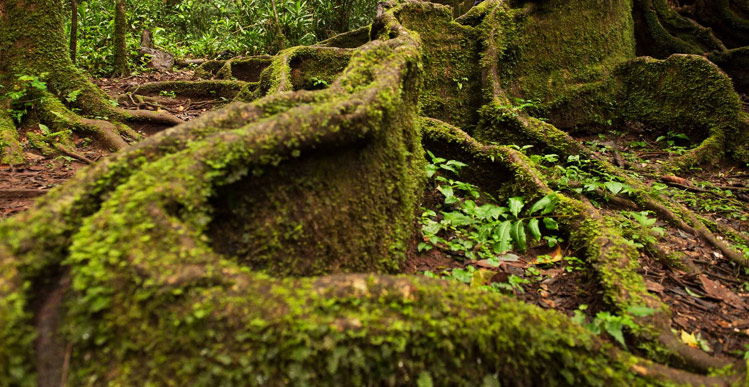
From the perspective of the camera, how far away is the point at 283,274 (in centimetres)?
221

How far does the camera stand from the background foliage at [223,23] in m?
11.1

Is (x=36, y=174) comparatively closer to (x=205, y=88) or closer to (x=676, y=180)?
(x=205, y=88)

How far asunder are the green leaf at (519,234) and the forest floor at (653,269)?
0.36 ft

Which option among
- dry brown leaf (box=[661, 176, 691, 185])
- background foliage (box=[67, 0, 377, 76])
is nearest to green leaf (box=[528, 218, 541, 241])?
dry brown leaf (box=[661, 176, 691, 185])

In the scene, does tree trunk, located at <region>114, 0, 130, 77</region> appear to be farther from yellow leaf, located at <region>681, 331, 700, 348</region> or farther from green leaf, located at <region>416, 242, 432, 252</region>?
yellow leaf, located at <region>681, 331, 700, 348</region>

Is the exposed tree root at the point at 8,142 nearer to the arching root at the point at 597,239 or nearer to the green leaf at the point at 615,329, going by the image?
the arching root at the point at 597,239

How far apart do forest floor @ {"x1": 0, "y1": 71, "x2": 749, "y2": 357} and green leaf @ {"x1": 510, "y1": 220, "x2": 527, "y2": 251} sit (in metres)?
0.11

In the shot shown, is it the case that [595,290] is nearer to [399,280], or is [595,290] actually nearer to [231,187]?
[399,280]

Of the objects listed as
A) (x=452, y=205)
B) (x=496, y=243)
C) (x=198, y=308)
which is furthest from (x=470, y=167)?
(x=198, y=308)

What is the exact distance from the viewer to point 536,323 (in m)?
1.99

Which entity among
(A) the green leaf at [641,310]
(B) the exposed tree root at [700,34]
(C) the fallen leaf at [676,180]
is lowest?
(C) the fallen leaf at [676,180]

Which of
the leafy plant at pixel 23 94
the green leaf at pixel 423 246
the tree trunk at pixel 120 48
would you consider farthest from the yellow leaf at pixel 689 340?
the tree trunk at pixel 120 48

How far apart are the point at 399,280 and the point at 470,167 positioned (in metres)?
2.83

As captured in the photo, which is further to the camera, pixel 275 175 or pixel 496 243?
pixel 496 243
